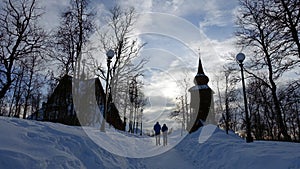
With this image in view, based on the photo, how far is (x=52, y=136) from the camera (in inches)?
279

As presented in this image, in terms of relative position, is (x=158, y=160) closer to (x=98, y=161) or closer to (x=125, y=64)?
(x=98, y=161)

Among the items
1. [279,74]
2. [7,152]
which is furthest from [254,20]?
[7,152]

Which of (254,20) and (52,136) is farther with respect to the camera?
(254,20)

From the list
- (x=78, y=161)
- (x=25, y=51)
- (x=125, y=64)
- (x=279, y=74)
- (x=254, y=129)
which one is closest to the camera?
(x=78, y=161)

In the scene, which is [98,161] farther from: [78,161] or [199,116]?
[199,116]

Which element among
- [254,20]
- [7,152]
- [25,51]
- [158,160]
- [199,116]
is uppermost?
[254,20]

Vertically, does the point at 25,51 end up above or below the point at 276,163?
above

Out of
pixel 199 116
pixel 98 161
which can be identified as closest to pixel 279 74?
pixel 98 161

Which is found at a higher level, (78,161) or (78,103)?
(78,103)

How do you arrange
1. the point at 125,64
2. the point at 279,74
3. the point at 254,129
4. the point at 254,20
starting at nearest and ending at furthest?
the point at 279,74
the point at 254,20
the point at 125,64
the point at 254,129

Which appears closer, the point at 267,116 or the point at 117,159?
the point at 117,159

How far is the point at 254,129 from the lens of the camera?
131 ft

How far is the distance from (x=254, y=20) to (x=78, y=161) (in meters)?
18.7

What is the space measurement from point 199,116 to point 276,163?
1228 inches
